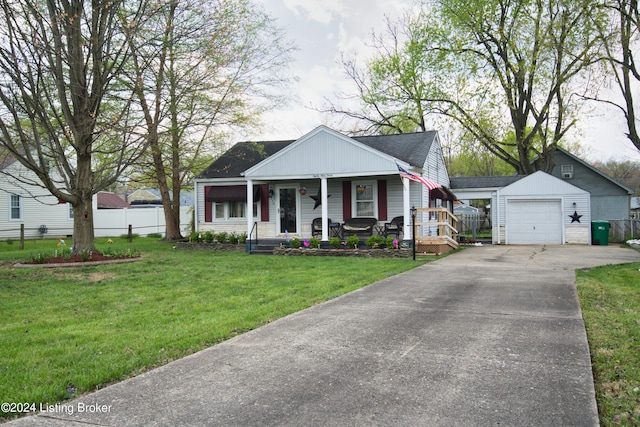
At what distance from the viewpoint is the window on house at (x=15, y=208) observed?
2634 cm

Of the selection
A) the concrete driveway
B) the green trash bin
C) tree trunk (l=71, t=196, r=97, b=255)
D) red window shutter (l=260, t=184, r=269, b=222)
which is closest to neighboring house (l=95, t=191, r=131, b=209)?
red window shutter (l=260, t=184, r=269, b=222)

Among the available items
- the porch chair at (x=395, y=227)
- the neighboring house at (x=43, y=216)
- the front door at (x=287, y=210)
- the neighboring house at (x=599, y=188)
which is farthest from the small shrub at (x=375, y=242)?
the neighboring house at (x=599, y=188)

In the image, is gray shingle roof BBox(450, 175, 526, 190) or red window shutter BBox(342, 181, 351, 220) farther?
gray shingle roof BBox(450, 175, 526, 190)

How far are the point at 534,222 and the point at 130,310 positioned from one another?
18710 mm

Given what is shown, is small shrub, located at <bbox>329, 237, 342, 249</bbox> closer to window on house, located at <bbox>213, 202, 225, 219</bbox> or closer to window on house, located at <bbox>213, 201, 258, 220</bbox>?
window on house, located at <bbox>213, 201, 258, 220</bbox>

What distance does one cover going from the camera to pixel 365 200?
17891 millimetres

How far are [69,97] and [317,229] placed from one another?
9207 millimetres

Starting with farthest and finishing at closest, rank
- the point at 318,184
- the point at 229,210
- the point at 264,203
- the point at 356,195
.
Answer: the point at 229,210 → the point at 264,203 → the point at 318,184 → the point at 356,195

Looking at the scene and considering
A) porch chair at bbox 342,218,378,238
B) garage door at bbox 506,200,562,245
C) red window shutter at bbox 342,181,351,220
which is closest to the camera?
porch chair at bbox 342,218,378,238

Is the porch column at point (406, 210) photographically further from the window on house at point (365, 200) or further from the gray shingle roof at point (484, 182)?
the gray shingle roof at point (484, 182)

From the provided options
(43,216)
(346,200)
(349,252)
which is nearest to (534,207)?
(346,200)

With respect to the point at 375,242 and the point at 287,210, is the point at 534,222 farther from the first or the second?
the point at 287,210

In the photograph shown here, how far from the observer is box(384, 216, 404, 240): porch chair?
16.9 meters

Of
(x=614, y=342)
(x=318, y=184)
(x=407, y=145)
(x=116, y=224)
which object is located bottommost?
(x=614, y=342)
